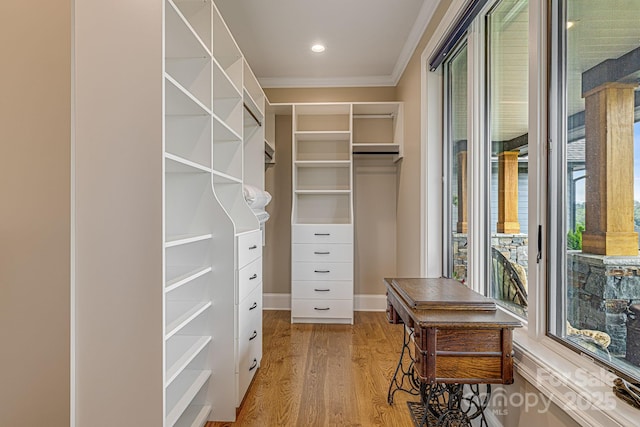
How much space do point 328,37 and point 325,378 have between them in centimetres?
275

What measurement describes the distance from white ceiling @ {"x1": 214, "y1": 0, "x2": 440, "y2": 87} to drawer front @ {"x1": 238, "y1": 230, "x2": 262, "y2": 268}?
1.70m

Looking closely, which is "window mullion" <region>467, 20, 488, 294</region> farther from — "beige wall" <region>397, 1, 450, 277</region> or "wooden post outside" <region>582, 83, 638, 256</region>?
"wooden post outside" <region>582, 83, 638, 256</region>

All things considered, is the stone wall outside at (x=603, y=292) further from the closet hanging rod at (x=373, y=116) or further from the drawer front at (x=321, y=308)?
the closet hanging rod at (x=373, y=116)

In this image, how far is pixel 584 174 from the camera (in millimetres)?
1212

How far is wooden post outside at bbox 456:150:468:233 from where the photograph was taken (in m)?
2.34

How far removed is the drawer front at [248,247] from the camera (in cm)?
199

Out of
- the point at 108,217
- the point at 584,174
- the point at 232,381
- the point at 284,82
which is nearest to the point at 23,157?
the point at 108,217

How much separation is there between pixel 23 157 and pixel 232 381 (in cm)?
141

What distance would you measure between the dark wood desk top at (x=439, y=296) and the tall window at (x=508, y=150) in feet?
0.74

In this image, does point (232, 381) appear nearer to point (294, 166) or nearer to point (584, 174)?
point (584, 174)

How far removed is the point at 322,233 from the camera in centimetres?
355

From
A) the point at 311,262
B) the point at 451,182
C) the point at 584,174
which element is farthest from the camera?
the point at 311,262

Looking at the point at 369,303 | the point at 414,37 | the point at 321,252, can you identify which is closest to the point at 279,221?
the point at 321,252

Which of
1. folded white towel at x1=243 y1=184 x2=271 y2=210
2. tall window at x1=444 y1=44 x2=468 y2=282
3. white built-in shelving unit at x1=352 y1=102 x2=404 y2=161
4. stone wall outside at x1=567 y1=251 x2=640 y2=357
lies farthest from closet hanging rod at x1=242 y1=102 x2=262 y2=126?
stone wall outside at x1=567 y1=251 x2=640 y2=357
